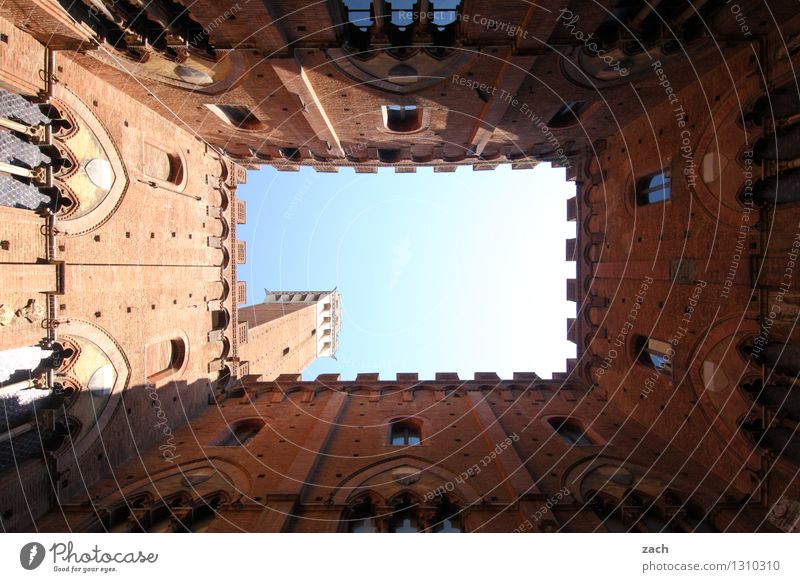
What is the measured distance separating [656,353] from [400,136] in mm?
13746

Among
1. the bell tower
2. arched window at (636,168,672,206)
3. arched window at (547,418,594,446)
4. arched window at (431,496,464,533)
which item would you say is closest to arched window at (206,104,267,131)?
the bell tower

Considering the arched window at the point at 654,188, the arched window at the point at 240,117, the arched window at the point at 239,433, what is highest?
the arched window at the point at 240,117

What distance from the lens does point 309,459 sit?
499 inches

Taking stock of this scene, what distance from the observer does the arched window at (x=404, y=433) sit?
1455 centimetres

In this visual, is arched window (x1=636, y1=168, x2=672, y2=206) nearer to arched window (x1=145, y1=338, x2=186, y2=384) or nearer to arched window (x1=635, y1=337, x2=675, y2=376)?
arched window (x1=635, y1=337, x2=675, y2=376)

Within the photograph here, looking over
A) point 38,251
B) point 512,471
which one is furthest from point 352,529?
point 38,251

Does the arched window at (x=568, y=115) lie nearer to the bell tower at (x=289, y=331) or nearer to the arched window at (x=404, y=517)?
the arched window at (x=404, y=517)

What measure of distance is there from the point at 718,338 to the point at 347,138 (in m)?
16.0

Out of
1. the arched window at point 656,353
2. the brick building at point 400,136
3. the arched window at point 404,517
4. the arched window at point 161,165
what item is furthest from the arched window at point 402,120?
the arched window at point 404,517

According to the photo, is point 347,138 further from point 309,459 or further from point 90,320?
point 309,459

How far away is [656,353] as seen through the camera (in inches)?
542

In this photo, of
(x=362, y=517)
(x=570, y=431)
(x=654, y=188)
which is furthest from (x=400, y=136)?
(x=362, y=517)

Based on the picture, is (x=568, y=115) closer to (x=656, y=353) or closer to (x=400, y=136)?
(x=400, y=136)

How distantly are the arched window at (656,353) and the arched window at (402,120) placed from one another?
12.7 m
